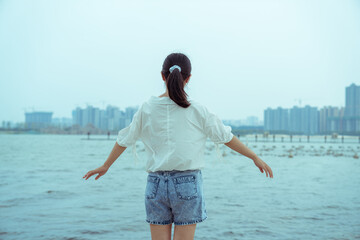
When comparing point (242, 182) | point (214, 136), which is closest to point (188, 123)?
point (214, 136)

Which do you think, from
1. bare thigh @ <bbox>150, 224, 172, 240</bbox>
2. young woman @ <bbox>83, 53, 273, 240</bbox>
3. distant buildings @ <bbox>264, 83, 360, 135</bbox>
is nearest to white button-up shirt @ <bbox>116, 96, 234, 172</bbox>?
young woman @ <bbox>83, 53, 273, 240</bbox>

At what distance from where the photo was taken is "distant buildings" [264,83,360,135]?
492 ft

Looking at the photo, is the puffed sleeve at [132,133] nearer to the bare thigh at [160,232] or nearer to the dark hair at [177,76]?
the dark hair at [177,76]

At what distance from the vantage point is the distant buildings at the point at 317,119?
14988 cm

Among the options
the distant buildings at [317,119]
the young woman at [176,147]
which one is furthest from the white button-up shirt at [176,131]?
the distant buildings at [317,119]

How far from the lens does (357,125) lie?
144 m

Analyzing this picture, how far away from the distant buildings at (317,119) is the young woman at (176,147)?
15198 centimetres

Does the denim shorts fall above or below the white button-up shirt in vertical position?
below

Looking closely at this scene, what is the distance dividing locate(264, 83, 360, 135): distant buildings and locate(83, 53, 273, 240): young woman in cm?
15198

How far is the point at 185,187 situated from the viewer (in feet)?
7.48

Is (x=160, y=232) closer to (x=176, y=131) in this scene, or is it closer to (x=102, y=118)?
(x=176, y=131)

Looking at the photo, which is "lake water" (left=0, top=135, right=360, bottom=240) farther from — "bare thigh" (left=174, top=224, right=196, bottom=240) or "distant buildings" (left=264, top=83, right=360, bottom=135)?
"distant buildings" (left=264, top=83, right=360, bottom=135)

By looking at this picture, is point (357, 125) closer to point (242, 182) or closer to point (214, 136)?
point (242, 182)

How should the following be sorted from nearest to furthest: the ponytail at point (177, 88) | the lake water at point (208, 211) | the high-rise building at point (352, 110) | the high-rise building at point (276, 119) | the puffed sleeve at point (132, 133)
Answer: the ponytail at point (177, 88) → the puffed sleeve at point (132, 133) → the lake water at point (208, 211) → the high-rise building at point (352, 110) → the high-rise building at point (276, 119)
